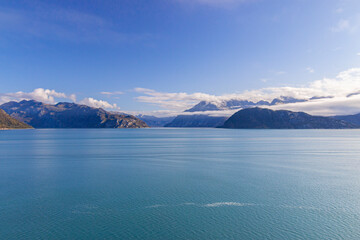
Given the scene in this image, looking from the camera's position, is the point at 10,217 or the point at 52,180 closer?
the point at 10,217

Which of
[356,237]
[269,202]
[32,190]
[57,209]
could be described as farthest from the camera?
[32,190]

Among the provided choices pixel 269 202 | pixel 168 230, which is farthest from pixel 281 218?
pixel 168 230

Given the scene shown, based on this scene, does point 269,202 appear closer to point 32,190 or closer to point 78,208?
point 78,208

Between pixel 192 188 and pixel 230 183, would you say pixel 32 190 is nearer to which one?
pixel 192 188

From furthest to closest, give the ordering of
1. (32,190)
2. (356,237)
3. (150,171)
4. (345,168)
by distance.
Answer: (345,168) → (150,171) → (32,190) → (356,237)

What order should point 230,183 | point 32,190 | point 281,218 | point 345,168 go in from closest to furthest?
point 281,218 < point 32,190 < point 230,183 < point 345,168

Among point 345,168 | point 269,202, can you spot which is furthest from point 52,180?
point 345,168

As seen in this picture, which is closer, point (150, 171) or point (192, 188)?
point (192, 188)

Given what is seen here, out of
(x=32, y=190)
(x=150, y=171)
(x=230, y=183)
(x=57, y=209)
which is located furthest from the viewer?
(x=150, y=171)
